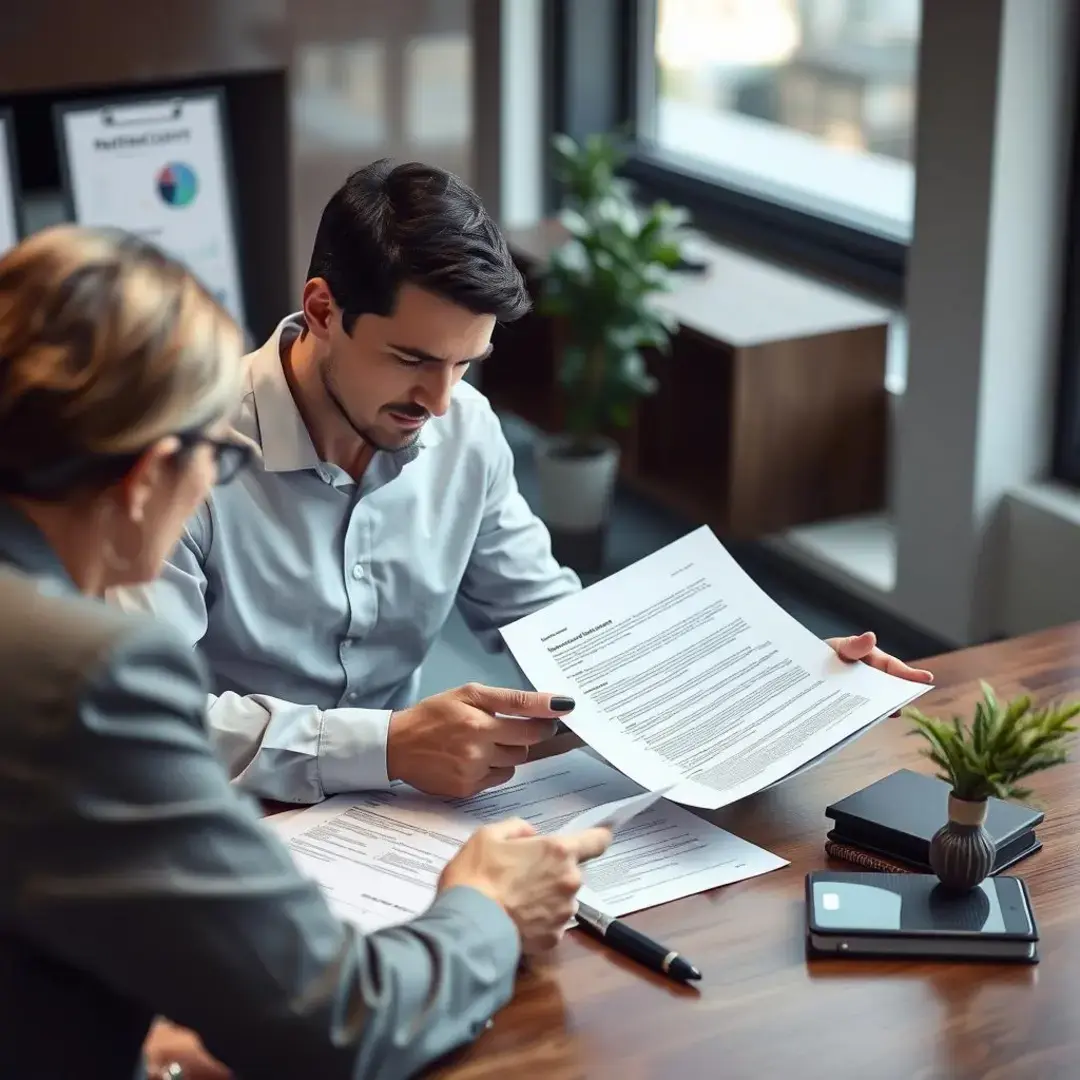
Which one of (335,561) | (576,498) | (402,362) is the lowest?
(576,498)

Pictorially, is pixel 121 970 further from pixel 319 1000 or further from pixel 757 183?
pixel 757 183

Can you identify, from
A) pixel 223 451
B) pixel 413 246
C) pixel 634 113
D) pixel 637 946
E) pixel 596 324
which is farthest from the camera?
pixel 634 113

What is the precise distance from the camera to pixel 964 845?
1414 mm

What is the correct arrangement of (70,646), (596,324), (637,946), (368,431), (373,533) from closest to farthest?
(70,646) → (637,946) → (368,431) → (373,533) → (596,324)

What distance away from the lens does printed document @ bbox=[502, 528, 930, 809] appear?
160 cm

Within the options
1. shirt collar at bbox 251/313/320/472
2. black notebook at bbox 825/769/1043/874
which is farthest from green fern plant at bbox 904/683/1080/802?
shirt collar at bbox 251/313/320/472

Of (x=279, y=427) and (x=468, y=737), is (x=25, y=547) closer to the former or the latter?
(x=468, y=737)

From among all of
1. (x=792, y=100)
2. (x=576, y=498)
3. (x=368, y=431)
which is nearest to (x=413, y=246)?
(x=368, y=431)

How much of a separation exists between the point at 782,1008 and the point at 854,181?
10.9ft

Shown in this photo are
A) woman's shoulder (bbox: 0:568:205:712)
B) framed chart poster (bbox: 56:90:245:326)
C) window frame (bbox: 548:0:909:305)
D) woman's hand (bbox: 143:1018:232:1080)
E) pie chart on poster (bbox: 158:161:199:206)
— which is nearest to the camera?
woman's shoulder (bbox: 0:568:205:712)

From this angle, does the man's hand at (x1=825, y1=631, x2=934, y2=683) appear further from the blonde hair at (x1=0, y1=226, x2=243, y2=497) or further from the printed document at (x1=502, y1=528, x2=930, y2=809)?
the blonde hair at (x1=0, y1=226, x2=243, y2=497)

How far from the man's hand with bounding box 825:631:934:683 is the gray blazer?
0.76 m

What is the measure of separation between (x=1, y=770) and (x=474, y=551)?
1093 millimetres

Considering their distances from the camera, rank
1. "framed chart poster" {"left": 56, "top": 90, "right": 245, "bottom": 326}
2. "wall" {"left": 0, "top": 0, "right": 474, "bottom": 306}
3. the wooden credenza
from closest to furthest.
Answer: "wall" {"left": 0, "top": 0, "right": 474, "bottom": 306} → "framed chart poster" {"left": 56, "top": 90, "right": 245, "bottom": 326} → the wooden credenza
